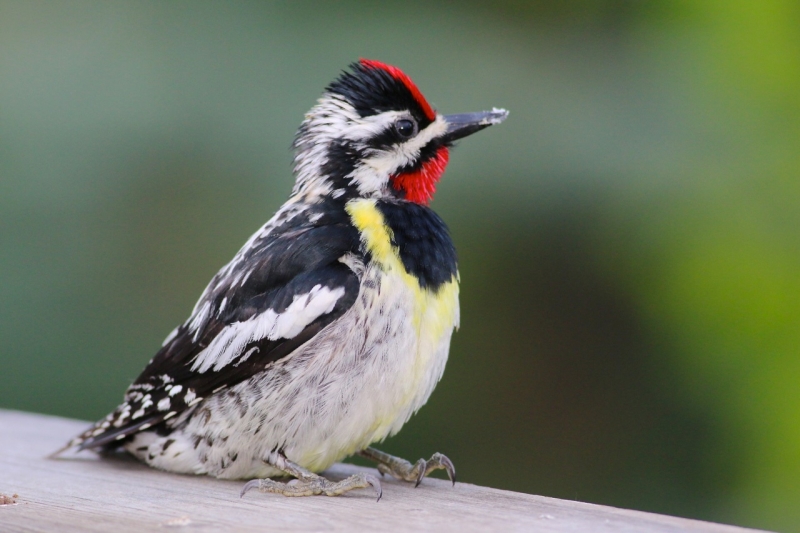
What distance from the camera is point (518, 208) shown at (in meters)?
3.58

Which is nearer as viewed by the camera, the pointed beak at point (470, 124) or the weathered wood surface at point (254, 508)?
Answer: the weathered wood surface at point (254, 508)

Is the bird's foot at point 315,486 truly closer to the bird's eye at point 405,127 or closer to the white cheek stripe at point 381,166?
the white cheek stripe at point 381,166

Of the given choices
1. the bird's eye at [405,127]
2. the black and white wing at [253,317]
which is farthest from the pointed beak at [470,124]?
the black and white wing at [253,317]

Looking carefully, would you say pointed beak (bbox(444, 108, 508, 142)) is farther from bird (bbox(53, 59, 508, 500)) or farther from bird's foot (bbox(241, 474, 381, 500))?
bird's foot (bbox(241, 474, 381, 500))

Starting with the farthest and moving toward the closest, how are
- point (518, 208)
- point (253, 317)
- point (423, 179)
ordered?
1. point (518, 208)
2. point (423, 179)
3. point (253, 317)

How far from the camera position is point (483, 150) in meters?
3.56

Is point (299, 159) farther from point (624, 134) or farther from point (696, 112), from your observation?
point (696, 112)

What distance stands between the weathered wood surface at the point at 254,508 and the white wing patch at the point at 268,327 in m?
0.33

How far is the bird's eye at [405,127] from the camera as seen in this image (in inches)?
98.4

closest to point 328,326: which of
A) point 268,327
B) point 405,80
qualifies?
point 268,327

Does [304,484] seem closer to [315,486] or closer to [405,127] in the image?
[315,486]

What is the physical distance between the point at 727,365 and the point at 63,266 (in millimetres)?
2728

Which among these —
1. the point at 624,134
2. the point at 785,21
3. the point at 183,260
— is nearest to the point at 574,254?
the point at 624,134

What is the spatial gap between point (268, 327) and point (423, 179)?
2.14 ft
